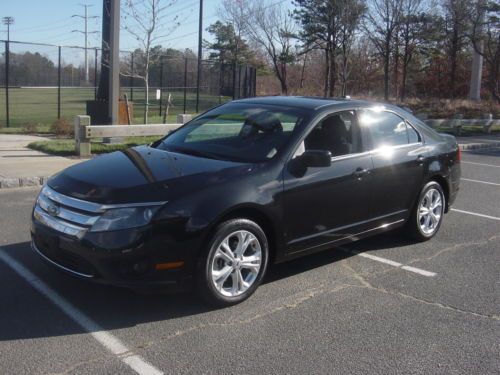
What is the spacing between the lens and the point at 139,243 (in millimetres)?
3957

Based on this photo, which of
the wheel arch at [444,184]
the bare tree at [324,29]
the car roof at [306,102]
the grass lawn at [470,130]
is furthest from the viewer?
the bare tree at [324,29]

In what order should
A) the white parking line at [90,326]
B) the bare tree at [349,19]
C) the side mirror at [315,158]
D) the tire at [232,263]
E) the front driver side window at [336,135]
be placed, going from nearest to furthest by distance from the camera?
the white parking line at [90,326], the tire at [232,263], the side mirror at [315,158], the front driver side window at [336,135], the bare tree at [349,19]

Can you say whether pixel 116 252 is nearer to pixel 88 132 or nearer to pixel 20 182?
pixel 20 182

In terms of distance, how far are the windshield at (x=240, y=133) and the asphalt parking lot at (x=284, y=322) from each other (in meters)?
1.17

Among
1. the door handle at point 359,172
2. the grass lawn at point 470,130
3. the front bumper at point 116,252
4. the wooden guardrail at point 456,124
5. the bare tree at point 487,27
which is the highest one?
the bare tree at point 487,27

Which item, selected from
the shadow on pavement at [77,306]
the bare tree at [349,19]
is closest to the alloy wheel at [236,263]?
the shadow on pavement at [77,306]

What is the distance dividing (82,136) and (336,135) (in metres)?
7.46

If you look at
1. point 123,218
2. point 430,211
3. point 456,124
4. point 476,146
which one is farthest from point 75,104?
point 123,218

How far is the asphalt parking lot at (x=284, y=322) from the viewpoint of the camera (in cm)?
359

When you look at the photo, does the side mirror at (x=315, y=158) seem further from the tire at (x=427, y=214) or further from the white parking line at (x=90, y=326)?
the white parking line at (x=90, y=326)

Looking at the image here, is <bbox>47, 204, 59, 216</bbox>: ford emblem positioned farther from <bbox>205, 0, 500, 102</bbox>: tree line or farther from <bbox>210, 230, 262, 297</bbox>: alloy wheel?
<bbox>205, 0, 500, 102</bbox>: tree line

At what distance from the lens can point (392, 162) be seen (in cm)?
577

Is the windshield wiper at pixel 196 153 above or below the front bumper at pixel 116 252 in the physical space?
above

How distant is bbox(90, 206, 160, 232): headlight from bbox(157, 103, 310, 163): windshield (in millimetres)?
1094
